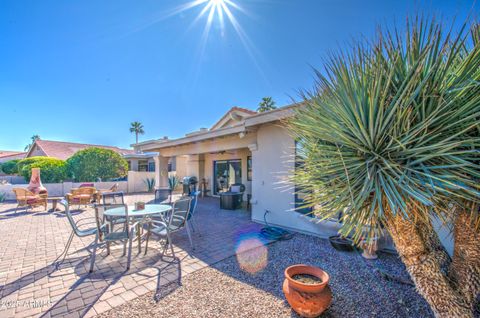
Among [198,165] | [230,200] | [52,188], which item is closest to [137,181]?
[52,188]

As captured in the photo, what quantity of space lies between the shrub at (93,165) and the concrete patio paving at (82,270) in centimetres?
960

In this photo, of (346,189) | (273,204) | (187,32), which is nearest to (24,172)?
(187,32)

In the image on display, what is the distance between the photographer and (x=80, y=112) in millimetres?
17281

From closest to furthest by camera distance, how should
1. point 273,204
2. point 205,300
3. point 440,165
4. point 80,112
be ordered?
point 440,165 < point 205,300 < point 273,204 < point 80,112

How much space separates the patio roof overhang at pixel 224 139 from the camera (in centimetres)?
638

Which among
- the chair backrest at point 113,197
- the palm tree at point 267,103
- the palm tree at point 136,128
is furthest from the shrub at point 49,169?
the palm tree at point 136,128

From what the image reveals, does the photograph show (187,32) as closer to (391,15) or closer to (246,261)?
(391,15)

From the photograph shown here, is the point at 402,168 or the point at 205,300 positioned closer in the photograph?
the point at 402,168

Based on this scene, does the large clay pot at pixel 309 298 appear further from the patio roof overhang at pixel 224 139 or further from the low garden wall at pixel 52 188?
the low garden wall at pixel 52 188

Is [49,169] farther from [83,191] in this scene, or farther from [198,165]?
[198,165]

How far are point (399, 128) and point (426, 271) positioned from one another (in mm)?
1464

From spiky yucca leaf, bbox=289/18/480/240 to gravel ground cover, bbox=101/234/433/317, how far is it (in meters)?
1.67

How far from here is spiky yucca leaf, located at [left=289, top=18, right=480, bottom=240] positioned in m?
1.67

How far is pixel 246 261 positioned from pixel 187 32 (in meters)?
Result: 8.04
